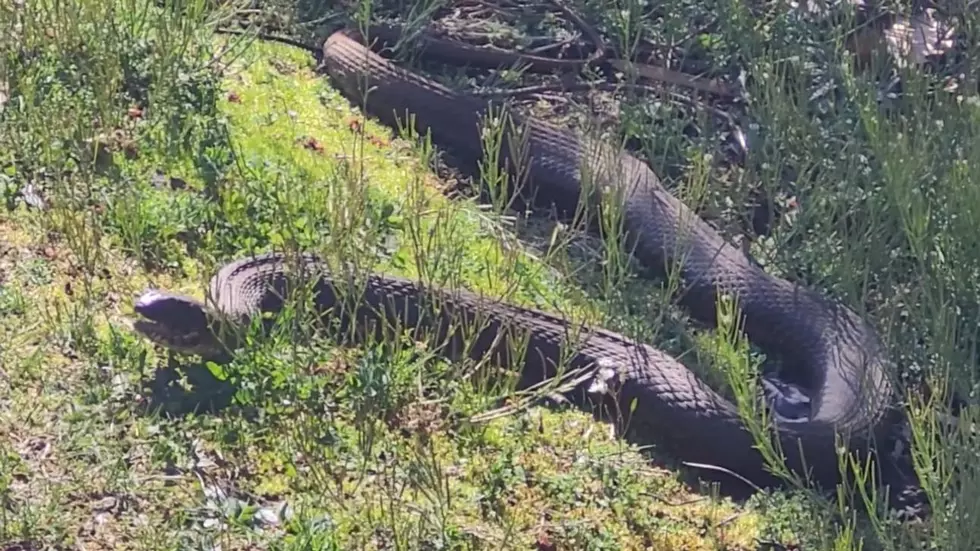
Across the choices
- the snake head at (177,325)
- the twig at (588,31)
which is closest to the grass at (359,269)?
the snake head at (177,325)

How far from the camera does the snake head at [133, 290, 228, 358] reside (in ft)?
14.0

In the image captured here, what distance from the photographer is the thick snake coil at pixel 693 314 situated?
433cm

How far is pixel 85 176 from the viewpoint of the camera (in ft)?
16.5

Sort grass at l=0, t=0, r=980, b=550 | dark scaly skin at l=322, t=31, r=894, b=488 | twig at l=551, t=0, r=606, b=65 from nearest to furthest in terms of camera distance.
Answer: grass at l=0, t=0, r=980, b=550 < dark scaly skin at l=322, t=31, r=894, b=488 < twig at l=551, t=0, r=606, b=65

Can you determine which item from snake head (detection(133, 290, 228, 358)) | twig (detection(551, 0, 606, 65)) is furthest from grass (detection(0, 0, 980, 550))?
twig (detection(551, 0, 606, 65))

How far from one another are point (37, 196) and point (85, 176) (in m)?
0.18

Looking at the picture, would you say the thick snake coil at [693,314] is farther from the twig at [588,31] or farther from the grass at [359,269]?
the twig at [588,31]

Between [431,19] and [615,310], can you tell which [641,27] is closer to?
[431,19]

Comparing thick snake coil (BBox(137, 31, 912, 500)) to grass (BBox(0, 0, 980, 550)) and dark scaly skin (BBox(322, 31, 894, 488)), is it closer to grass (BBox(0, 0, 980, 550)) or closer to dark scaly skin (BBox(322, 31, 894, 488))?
dark scaly skin (BBox(322, 31, 894, 488))

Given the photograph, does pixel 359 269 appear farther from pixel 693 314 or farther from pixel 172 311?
pixel 693 314

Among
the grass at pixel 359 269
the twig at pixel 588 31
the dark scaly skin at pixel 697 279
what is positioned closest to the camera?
the grass at pixel 359 269

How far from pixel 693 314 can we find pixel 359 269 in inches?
55.7

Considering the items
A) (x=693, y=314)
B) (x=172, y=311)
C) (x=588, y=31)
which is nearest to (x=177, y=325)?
(x=172, y=311)

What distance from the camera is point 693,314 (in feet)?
17.1
